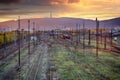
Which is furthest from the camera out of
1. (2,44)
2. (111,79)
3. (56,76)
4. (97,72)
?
(2,44)

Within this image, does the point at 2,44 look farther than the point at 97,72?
Yes

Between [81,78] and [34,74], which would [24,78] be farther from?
[81,78]

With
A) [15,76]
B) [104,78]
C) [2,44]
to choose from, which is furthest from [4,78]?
[2,44]

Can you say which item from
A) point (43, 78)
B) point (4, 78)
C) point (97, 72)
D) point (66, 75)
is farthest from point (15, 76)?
point (97, 72)

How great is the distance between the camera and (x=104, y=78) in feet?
102

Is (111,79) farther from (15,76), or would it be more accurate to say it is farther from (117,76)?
(15,76)

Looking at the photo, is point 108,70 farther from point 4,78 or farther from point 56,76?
point 4,78

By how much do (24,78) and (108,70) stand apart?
40.4 feet

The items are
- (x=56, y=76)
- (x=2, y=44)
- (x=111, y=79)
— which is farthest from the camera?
(x=2, y=44)

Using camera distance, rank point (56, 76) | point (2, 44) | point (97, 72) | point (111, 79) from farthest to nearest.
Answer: point (2, 44)
point (97, 72)
point (56, 76)
point (111, 79)

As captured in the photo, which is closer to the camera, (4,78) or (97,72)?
(4,78)

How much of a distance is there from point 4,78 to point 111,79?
13017 mm

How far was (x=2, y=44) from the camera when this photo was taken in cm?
8050

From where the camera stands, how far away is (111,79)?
101ft
